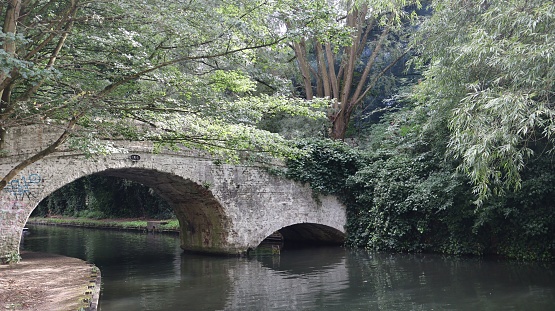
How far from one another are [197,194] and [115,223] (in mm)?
13729

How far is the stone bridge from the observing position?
10.5m

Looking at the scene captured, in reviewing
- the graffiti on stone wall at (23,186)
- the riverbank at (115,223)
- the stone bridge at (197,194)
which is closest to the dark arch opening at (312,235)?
the stone bridge at (197,194)

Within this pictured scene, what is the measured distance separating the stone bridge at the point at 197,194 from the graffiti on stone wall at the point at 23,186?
2 centimetres

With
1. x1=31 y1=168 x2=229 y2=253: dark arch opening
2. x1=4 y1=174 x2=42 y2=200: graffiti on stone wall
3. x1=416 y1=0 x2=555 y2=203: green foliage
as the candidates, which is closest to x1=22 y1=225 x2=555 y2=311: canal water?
x1=31 y1=168 x2=229 y2=253: dark arch opening

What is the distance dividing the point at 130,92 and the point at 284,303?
4234 mm

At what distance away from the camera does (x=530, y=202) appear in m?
11.4

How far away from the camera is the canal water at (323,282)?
827cm

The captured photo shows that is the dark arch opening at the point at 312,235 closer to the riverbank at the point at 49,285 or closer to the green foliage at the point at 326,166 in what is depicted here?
the green foliage at the point at 326,166

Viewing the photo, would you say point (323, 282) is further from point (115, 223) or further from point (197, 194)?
point (115, 223)

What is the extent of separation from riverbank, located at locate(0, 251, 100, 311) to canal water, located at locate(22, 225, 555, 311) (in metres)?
0.61

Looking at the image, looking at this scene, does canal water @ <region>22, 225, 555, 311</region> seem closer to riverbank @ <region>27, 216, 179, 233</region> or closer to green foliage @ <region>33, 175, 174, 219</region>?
riverbank @ <region>27, 216, 179, 233</region>

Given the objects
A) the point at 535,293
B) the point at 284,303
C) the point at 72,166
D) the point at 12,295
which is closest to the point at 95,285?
the point at 12,295

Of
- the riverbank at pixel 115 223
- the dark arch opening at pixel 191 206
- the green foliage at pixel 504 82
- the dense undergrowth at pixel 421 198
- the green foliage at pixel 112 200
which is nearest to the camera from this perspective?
the green foliage at pixel 504 82

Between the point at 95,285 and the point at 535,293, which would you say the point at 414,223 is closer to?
the point at 535,293
